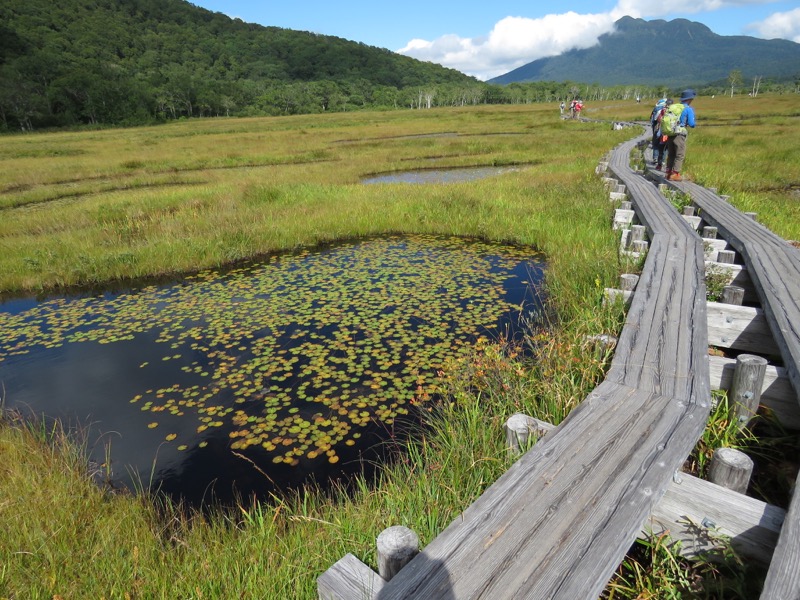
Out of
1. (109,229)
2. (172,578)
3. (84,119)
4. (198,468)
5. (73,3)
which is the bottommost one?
(198,468)

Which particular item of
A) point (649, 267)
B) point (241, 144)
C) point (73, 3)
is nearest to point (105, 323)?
point (649, 267)

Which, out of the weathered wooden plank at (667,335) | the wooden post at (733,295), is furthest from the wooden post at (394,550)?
the wooden post at (733,295)

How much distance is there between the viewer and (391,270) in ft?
28.4

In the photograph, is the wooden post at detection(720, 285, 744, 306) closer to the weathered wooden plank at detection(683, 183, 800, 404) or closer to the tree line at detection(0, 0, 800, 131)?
the weathered wooden plank at detection(683, 183, 800, 404)

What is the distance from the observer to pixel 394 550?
5.74 ft

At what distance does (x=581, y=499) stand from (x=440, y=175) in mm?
18755

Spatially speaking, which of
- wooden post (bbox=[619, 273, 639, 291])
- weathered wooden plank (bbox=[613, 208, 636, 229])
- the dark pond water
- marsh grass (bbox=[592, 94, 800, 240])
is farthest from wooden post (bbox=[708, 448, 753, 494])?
the dark pond water

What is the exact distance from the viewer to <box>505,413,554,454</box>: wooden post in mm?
2605

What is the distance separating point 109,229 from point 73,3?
181337 mm

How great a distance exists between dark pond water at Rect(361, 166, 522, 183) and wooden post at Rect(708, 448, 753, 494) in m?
16.7

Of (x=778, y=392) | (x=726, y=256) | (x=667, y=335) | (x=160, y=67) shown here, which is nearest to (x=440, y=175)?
(x=726, y=256)

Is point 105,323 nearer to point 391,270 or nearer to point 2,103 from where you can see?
point 391,270

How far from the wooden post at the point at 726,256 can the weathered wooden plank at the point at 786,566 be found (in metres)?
4.89

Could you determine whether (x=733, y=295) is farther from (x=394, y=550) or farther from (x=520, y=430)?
(x=394, y=550)
